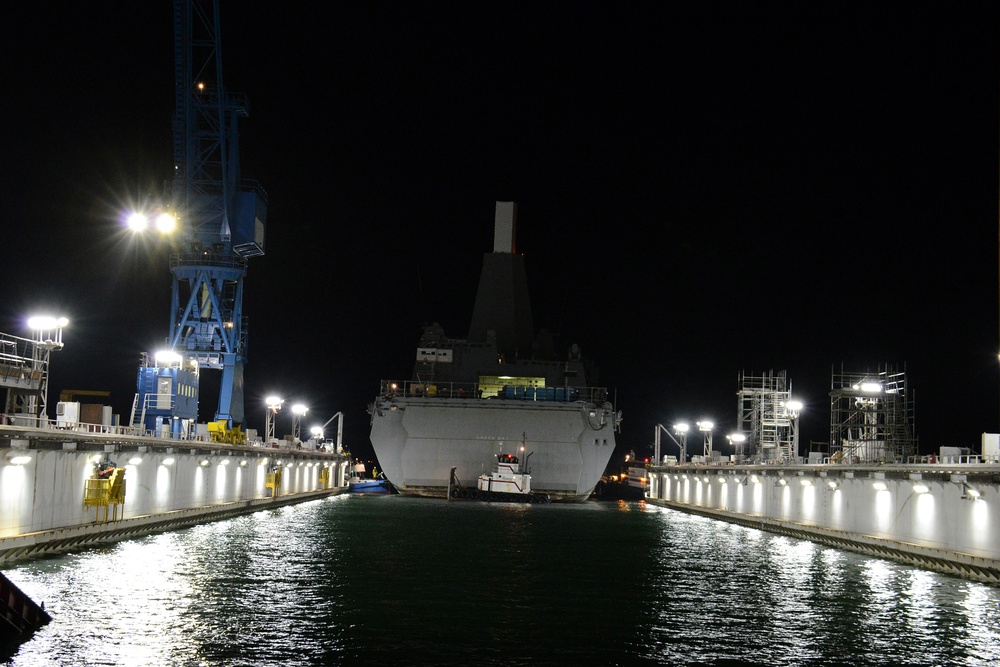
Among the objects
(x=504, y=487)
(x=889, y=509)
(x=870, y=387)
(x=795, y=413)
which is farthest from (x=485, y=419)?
(x=889, y=509)

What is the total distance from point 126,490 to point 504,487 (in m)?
39.2

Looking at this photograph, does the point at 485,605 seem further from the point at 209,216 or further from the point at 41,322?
the point at 209,216

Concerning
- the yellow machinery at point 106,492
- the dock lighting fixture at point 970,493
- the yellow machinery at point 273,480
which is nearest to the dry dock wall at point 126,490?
the yellow machinery at point 106,492

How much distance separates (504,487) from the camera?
7588cm

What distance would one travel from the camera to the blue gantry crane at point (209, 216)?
80.4 metres

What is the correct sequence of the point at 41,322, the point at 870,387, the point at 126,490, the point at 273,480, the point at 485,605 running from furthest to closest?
the point at 273,480 < the point at 870,387 < the point at 126,490 < the point at 41,322 < the point at 485,605

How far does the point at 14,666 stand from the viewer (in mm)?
17297

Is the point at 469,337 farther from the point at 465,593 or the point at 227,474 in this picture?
the point at 465,593

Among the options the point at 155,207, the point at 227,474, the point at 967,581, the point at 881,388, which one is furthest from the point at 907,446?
the point at 155,207

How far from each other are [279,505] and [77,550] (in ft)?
111

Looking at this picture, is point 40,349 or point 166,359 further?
point 166,359

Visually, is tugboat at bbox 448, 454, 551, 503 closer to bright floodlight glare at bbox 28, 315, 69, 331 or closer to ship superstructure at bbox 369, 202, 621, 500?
ship superstructure at bbox 369, 202, 621, 500

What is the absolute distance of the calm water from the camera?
65.0 feet

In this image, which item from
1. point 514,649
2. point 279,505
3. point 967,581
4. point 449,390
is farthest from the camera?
point 449,390
